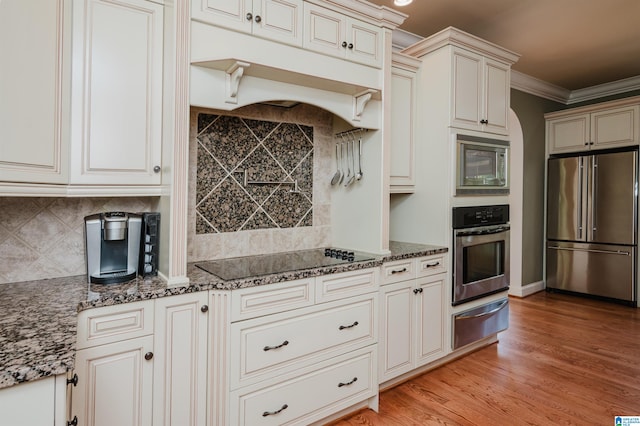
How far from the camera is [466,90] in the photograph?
2857 millimetres

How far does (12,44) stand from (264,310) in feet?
4.75

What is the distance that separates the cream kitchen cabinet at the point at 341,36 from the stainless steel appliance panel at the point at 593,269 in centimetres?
399

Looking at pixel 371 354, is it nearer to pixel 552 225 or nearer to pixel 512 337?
pixel 512 337

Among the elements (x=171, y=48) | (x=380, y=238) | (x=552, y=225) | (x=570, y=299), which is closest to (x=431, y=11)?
(x=380, y=238)

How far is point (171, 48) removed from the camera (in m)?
1.70

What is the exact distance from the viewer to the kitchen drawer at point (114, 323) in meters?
1.39

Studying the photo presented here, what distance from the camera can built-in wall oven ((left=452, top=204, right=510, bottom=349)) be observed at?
2.80m

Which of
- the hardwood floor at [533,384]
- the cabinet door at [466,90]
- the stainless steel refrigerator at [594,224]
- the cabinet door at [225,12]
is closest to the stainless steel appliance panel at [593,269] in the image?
the stainless steel refrigerator at [594,224]

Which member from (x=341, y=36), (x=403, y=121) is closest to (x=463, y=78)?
(x=403, y=121)

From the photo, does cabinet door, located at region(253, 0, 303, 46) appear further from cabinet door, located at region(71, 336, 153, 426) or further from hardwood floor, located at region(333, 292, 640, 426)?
hardwood floor, located at region(333, 292, 640, 426)

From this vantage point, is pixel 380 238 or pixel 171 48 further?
pixel 380 238

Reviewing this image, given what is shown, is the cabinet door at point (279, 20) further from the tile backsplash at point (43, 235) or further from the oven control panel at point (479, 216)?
the oven control panel at point (479, 216)

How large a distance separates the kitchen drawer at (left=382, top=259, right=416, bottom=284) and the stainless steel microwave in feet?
2.36

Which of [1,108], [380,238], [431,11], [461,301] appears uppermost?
[431,11]
